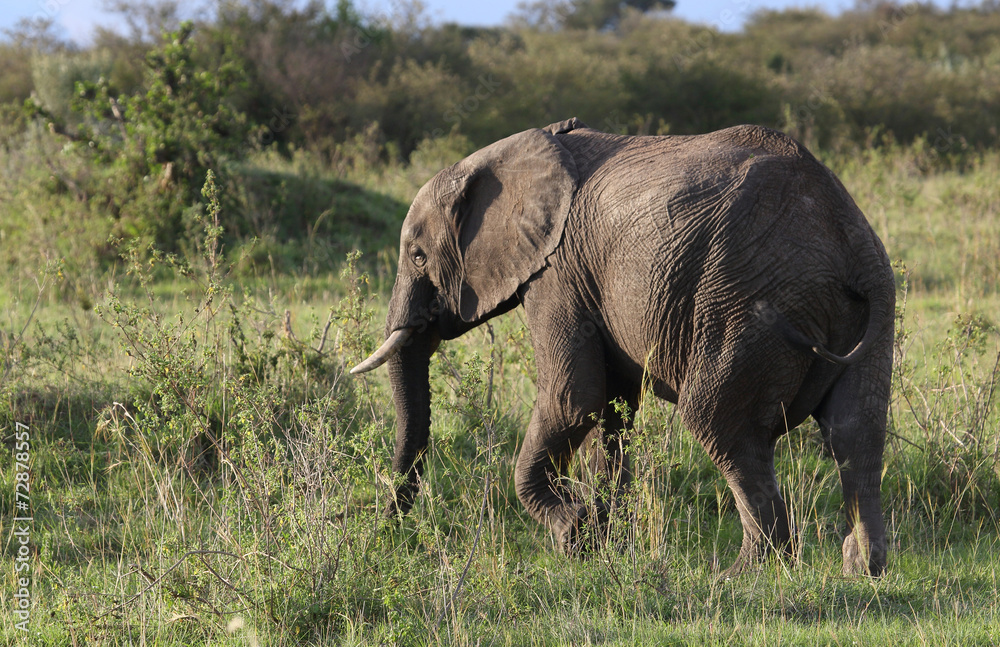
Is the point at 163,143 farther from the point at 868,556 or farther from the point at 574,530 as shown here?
the point at 868,556

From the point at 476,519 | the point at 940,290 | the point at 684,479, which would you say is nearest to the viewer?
the point at 476,519

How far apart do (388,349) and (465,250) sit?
0.67 meters

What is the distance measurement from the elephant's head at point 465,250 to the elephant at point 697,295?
0.4 inches

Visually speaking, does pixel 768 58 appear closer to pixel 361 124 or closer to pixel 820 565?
pixel 361 124

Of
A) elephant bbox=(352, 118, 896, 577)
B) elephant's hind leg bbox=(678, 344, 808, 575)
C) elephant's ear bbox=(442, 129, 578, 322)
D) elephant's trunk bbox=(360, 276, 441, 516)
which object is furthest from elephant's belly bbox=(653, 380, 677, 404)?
elephant's trunk bbox=(360, 276, 441, 516)

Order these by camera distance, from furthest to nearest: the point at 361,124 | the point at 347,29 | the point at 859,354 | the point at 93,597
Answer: the point at 347,29 < the point at 361,124 < the point at 93,597 < the point at 859,354

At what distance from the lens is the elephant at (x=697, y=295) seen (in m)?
3.77

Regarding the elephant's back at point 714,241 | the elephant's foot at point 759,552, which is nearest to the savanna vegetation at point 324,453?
the elephant's foot at point 759,552

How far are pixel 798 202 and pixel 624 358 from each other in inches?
39.8

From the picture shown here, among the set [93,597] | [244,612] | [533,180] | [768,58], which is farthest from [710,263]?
[768,58]

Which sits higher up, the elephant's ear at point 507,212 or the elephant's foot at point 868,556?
the elephant's ear at point 507,212

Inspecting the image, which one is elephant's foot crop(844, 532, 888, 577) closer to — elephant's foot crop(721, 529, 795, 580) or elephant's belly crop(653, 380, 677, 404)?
elephant's foot crop(721, 529, 795, 580)

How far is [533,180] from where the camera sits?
4.34 meters

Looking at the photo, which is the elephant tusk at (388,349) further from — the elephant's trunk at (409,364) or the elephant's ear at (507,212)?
the elephant's ear at (507,212)
